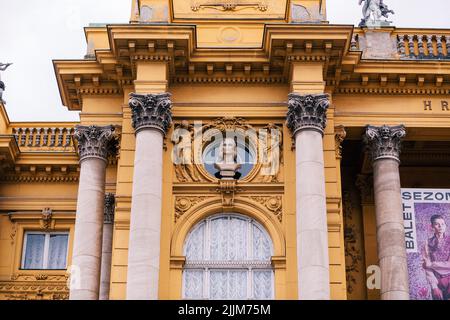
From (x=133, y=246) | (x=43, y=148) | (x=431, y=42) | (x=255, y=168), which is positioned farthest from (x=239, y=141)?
(x=43, y=148)

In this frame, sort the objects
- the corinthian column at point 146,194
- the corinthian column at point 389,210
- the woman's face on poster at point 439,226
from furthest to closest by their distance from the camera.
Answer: the woman's face on poster at point 439,226
the corinthian column at point 389,210
the corinthian column at point 146,194

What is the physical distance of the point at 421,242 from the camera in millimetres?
25484

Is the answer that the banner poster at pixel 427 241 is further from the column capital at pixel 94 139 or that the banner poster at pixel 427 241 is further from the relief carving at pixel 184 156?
the column capital at pixel 94 139

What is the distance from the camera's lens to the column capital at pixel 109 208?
93.4ft

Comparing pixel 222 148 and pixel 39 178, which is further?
pixel 39 178

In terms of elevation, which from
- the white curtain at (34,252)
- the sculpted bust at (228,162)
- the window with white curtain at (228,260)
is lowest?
→ the window with white curtain at (228,260)

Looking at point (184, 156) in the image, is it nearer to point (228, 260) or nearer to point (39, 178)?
point (228, 260)

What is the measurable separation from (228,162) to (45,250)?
8241mm

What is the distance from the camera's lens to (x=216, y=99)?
2617cm

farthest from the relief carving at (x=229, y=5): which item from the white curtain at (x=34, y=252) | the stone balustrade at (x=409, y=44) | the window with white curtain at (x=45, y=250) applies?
the white curtain at (x=34, y=252)

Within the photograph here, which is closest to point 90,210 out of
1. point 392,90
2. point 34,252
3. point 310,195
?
point 310,195

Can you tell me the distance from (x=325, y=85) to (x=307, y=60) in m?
0.97

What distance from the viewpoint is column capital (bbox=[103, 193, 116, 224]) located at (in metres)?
28.5

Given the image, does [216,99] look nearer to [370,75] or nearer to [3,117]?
[370,75]
